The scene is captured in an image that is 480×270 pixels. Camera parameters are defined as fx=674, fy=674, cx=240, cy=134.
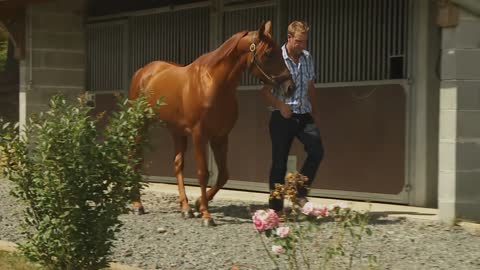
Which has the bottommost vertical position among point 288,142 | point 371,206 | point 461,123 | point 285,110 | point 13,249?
point 13,249

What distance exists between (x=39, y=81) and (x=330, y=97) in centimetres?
624

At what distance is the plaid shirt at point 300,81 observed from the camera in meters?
6.78

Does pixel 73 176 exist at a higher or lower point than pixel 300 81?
lower

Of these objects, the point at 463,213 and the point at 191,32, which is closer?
the point at 463,213

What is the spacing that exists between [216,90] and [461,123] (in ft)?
8.12

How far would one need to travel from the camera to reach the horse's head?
21.4 ft

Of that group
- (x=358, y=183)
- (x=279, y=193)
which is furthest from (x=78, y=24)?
(x=279, y=193)

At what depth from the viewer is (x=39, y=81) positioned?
498 inches

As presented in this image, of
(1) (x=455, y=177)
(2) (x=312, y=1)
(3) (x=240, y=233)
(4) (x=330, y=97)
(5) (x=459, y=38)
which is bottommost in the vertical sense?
(3) (x=240, y=233)

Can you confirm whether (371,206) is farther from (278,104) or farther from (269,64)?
(269,64)

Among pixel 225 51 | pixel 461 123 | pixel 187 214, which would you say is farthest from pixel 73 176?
pixel 461 123

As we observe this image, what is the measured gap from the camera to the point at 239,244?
233 inches

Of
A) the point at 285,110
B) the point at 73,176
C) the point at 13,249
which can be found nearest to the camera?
the point at 73,176

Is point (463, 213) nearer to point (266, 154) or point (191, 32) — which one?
point (266, 154)
